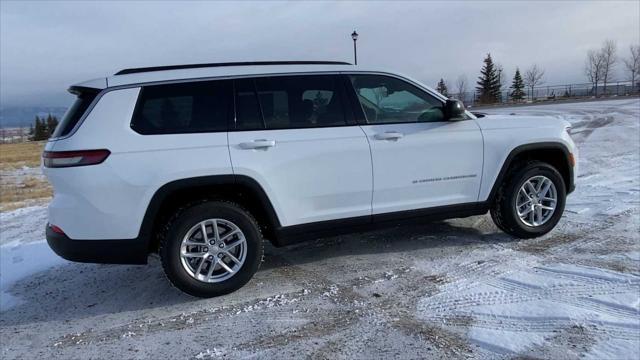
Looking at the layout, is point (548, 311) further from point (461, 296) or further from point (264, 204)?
point (264, 204)

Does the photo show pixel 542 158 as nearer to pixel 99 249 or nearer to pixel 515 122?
pixel 515 122

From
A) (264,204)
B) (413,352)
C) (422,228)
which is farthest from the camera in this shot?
(422,228)

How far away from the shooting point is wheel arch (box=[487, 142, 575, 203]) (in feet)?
15.7

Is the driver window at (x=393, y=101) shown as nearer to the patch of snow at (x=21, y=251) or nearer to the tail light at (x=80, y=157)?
the tail light at (x=80, y=157)

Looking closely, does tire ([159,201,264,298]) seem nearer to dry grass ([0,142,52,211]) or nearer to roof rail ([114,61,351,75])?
roof rail ([114,61,351,75])

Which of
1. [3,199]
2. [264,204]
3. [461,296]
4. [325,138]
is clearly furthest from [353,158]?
[3,199]

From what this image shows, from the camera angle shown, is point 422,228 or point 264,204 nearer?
point 264,204

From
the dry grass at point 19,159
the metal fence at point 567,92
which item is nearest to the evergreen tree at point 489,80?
the metal fence at point 567,92

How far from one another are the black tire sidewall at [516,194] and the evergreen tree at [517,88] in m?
50.2

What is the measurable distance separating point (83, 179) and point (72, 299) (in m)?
1.34

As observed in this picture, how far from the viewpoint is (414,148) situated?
4406mm

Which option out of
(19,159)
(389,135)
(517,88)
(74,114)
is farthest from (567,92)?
(74,114)

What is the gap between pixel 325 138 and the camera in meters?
4.14

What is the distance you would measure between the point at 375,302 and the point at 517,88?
60823 millimetres
